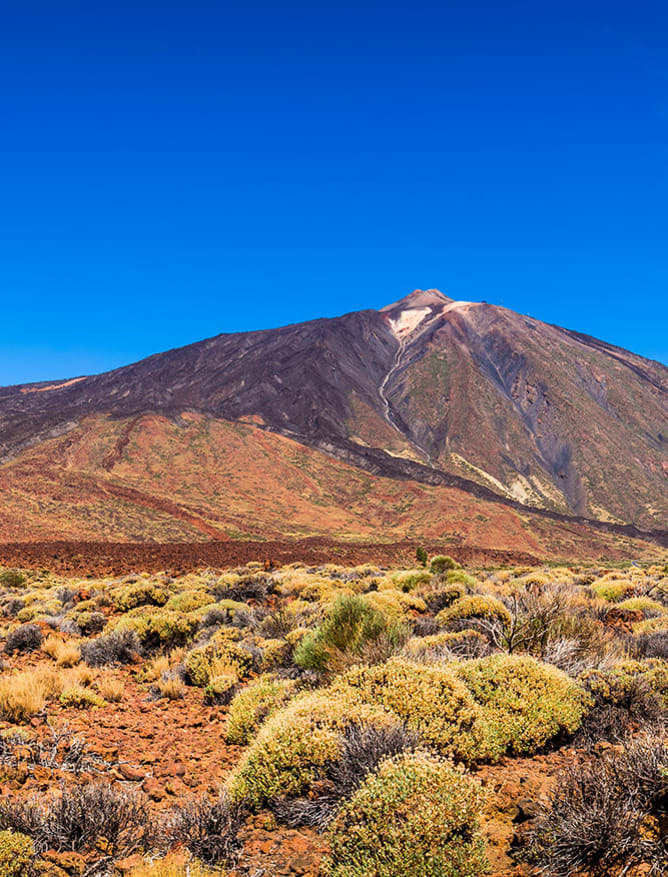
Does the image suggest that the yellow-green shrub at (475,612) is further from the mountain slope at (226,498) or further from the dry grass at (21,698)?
the mountain slope at (226,498)

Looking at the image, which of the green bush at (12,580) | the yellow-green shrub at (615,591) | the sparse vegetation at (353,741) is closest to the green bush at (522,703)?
the sparse vegetation at (353,741)

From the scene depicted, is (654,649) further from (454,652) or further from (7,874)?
(7,874)

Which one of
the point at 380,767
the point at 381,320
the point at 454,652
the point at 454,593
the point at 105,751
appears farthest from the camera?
the point at 381,320

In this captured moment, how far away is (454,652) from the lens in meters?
7.29

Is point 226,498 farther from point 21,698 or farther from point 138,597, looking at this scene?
point 21,698

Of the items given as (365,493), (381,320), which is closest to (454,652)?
(365,493)

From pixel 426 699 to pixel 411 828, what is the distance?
1.64 meters

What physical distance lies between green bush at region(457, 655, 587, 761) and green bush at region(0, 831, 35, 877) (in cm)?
353

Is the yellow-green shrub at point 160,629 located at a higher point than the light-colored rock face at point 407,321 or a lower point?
lower

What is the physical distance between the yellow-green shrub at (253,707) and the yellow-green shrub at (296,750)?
1160mm

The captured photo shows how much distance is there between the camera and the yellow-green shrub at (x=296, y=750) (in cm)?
434

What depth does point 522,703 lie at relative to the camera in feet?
17.0

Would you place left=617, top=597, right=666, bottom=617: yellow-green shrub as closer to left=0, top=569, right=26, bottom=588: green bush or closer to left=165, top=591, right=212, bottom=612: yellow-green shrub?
left=165, top=591, right=212, bottom=612: yellow-green shrub

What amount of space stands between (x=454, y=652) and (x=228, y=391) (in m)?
129
